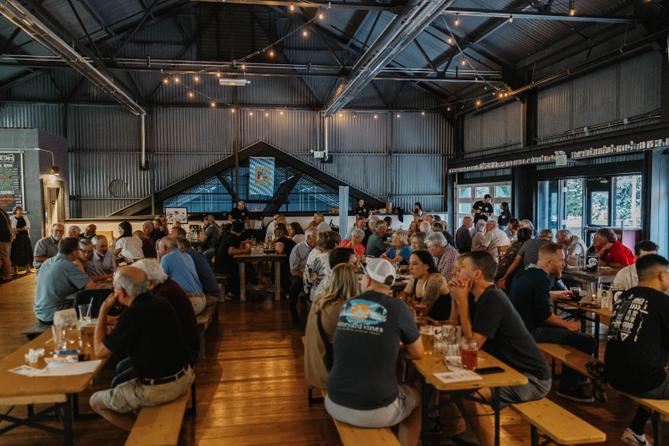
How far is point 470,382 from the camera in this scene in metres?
2.85

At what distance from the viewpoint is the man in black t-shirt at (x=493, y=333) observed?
3221 millimetres

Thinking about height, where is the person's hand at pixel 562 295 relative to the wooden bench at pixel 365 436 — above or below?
above

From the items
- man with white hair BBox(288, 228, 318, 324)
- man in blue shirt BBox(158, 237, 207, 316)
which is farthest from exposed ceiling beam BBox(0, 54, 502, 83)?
man in blue shirt BBox(158, 237, 207, 316)

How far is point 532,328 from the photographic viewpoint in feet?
13.9

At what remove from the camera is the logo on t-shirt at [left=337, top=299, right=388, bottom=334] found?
280 cm

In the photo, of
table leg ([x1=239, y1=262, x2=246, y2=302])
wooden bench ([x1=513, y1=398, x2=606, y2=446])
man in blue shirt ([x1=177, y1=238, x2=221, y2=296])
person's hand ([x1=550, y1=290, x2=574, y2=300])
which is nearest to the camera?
wooden bench ([x1=513, y1=398, x2=606, y2=446])

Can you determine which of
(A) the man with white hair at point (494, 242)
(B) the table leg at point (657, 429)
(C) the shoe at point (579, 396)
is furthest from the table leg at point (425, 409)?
(A) the man with white hair at point (494, 242)

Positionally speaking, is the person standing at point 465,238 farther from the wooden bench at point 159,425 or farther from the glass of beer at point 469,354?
the wooden bench at point 159,425

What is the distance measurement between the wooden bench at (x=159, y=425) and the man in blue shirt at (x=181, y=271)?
2.24 m

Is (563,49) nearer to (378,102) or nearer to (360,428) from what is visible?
(378,102)

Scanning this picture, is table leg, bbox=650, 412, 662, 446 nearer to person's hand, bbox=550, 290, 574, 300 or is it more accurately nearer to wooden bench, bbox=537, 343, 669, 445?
wooden bench, bbox=537, 343, 669, 445

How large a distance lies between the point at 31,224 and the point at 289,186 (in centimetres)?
798

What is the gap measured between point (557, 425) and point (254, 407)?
2.52 meters

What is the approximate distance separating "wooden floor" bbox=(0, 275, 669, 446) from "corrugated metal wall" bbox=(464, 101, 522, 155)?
10.6 m
